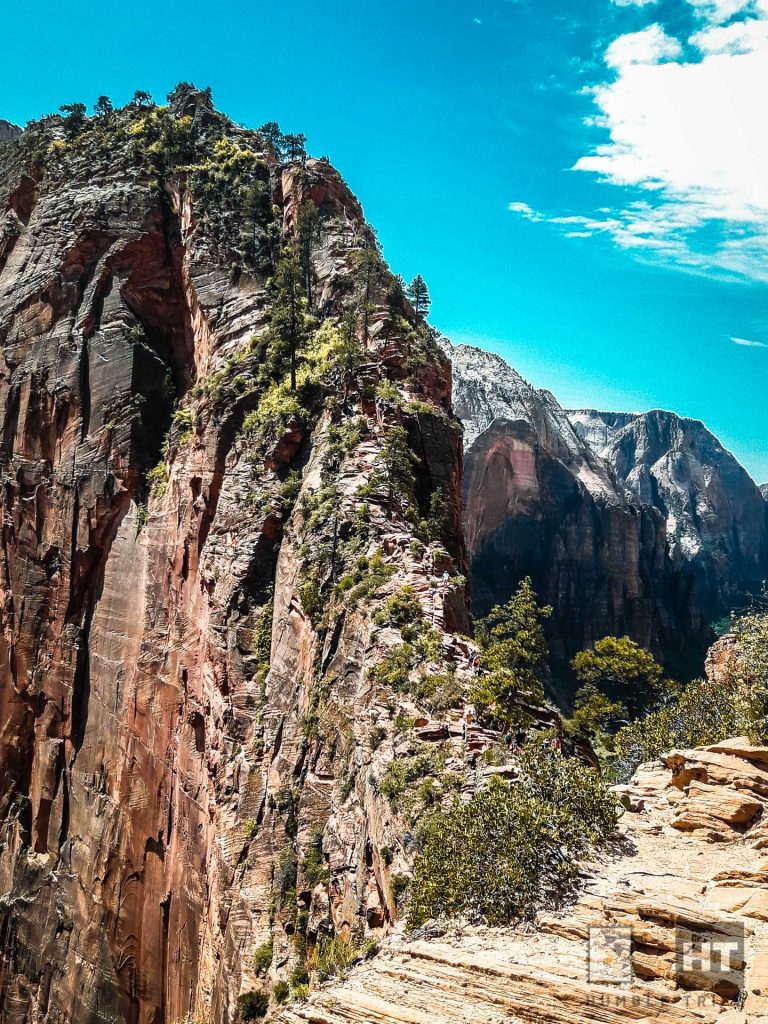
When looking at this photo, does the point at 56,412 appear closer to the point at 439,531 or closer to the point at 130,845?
the point at 130,845

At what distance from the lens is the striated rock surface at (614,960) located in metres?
12.5

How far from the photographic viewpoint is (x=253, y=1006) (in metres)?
28.3

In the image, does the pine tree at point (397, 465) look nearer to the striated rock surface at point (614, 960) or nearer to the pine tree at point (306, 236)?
the pine tree at point (306, 236)

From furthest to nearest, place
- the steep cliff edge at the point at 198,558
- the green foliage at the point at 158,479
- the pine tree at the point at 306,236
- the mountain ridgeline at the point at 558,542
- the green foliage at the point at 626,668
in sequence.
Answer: the mountain ridgeline at the point at 558,542
the green foliage at the point at 626,668
the pine tree at the point at 306,236
the green foliage at the point at 158,479
the steep cliff edge at the point at 198,558

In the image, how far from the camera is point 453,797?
23172 millimetres

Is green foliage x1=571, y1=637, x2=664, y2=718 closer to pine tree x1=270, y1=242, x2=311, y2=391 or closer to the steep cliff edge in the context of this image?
the steep cliff edge

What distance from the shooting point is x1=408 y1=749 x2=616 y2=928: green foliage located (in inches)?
698

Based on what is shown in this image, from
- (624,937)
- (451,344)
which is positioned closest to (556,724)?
(624,937)

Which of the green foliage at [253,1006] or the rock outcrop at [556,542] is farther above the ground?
the rock outcrop at [556,542]

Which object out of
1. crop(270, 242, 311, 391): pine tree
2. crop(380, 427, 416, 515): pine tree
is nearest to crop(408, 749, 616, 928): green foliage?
crop(380, 427, 416, 515): pine tree

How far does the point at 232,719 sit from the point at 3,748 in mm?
31935

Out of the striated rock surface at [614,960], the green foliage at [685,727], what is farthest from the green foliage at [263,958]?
the green foliage at [685,727]

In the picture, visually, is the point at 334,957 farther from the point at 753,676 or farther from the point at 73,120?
the point at 73,120

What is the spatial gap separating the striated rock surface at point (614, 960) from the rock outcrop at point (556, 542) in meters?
111
